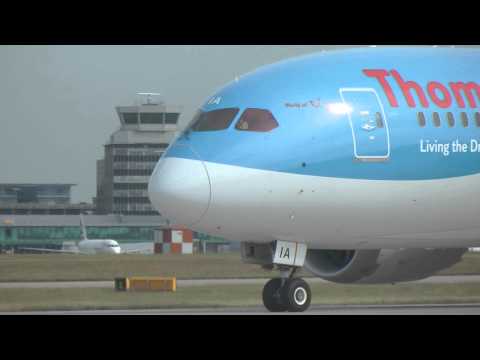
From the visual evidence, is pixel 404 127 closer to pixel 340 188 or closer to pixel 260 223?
pixel 340 188

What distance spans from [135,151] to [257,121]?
551ft

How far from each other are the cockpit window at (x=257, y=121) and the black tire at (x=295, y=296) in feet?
9.99

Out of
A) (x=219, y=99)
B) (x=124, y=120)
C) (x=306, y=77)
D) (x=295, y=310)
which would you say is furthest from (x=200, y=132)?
(x=124, y=120)

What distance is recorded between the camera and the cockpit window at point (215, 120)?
19875 millimetres

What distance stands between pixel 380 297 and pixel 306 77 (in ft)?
38.1

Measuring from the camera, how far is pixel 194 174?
18891 millimetres

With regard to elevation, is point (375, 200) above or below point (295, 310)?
above

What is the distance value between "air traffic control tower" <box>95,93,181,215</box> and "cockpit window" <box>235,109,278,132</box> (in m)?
→ 155

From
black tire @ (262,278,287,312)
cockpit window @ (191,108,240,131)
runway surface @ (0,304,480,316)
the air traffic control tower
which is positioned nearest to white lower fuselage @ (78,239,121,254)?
the air traffic control tower

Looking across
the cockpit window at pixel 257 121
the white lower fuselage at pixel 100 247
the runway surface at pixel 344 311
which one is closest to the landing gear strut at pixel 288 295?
the runway surface at pixel 344 311

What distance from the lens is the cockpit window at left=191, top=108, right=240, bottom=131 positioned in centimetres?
1988

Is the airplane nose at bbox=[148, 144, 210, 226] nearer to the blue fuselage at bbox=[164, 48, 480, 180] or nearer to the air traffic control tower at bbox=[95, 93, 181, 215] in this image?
the blue fuselage at bbox=[164, 48, 480, 180]

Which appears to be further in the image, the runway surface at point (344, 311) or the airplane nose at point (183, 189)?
the runway surface at point (344, 311)

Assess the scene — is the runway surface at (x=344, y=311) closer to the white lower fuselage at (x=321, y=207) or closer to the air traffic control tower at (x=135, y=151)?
the white lower fuselage at (x=321, y=207)
